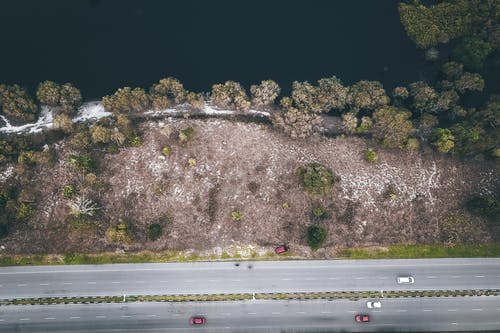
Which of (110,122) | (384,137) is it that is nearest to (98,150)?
(110,122)

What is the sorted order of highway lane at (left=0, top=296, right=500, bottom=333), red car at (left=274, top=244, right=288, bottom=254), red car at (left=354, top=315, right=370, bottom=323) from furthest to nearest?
red car at (left=274, top=244, right=288, bottom=254) < red car at (left=354, top=315, right=370, bottom=323) < highway lane at (left=0, top=296, right=500, bottom=333)

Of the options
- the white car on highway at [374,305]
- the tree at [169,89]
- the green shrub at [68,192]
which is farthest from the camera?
the tree at [169,89]

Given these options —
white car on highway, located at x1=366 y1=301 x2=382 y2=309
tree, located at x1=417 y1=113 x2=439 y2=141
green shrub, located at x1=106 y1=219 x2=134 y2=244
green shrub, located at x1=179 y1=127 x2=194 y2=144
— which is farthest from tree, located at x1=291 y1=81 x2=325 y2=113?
green shrub, located at x1=106 y1=219 x2=134 y2=244

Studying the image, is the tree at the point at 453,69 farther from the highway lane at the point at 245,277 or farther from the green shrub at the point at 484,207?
the highway lane at the point at 245,277

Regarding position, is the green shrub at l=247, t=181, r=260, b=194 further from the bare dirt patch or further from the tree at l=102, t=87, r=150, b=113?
the tree at l=102, t=87, r=150, b=113

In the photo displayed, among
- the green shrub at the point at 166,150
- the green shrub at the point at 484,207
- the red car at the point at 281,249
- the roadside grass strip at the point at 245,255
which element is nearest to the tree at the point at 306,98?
the green shrub at the point at 166,150

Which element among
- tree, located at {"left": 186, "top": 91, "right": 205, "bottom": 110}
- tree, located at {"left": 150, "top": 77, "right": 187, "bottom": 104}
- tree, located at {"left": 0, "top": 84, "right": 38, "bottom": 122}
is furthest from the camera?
tree, located at {"left": 186, "top": 91, "right": 205, "bottom": 110}
